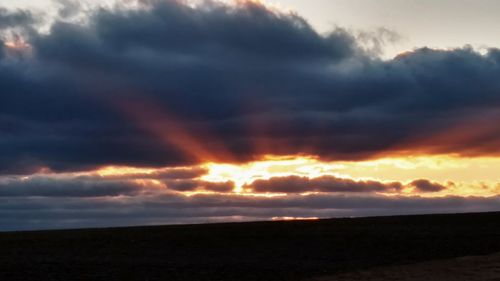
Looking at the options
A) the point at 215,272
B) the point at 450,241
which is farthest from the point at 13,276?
the point at 450,241

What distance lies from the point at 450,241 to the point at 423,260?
1251 cm

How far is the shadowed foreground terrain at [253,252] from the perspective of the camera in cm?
3749

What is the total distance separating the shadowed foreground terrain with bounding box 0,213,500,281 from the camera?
37.5m

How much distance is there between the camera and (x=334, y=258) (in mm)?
44000

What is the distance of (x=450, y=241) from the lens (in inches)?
2080

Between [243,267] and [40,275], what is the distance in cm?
1054

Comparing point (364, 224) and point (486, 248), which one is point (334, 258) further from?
point (364, 224)

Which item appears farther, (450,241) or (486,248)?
(450,241)

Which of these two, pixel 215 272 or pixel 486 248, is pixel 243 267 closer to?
pixel 215 272

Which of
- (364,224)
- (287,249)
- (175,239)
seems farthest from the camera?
(364,224)

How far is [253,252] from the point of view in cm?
4897

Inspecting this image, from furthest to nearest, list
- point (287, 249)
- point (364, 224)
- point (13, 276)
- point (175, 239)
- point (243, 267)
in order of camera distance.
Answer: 1. point (364, 224)
2. point (175, 239)
3. point (287, 249)
4. point (243, 267)
5. point (13, 276)

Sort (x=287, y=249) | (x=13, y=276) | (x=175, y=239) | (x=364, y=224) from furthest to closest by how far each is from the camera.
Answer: (x=364, y=224), (x=175, y=239), (x=287, y=249), (x=13, y=276)

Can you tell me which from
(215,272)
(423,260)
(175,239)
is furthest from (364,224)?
(215,272)
